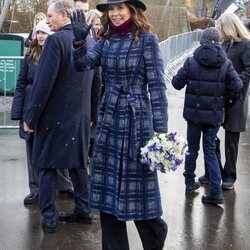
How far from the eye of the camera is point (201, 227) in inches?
207

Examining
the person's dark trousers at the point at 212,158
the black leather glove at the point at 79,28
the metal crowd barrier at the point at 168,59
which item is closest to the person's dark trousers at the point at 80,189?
the person's dark trousers at the point at 212,158

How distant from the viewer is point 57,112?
191 inches

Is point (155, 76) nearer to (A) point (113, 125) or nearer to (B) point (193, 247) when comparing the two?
(A) point (113, 125)

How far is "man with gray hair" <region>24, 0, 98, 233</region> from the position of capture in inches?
185

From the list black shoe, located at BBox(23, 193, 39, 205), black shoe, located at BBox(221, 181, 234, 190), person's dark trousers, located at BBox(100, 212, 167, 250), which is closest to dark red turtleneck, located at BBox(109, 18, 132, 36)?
person's dark trousers, located at BBox(100, 212, 167, 250)

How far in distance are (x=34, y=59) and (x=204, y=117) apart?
1694 millimetres

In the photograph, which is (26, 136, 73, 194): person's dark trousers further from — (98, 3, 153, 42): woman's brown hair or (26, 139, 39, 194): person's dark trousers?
(98, 3, 153, 42): woman's brown hair

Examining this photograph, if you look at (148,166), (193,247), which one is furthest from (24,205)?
(148,166)

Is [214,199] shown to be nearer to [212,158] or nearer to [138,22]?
[212,158]

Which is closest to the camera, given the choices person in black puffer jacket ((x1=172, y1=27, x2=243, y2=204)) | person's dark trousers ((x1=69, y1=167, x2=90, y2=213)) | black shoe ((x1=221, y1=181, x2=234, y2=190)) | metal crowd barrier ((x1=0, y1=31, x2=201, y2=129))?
person's dark trousers ((x1=69, y1=167, x2=90, y2=213))

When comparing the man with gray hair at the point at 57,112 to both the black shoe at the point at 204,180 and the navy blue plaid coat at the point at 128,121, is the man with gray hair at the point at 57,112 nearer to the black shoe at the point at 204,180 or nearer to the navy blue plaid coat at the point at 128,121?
the navy blue plaid coat at the point at 128,121

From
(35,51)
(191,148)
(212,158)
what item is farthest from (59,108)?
(212,158)

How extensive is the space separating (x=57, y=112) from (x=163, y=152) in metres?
1.39

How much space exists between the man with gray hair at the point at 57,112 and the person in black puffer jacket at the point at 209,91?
1170 millimetres
